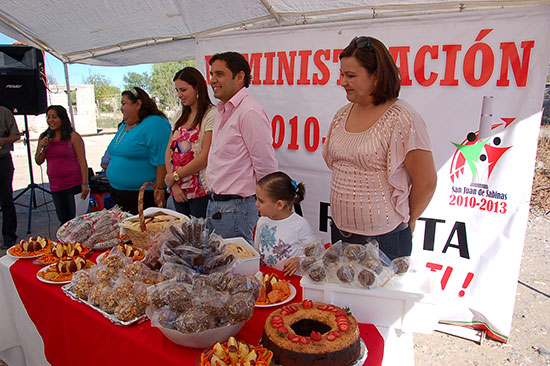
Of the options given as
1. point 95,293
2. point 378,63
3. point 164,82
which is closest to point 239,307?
point 95,293

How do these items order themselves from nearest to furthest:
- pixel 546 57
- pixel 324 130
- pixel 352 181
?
pixel 352 181
pixel 546 57
pixel 324 130

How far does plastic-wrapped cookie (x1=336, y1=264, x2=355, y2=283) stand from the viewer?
4.31 ft

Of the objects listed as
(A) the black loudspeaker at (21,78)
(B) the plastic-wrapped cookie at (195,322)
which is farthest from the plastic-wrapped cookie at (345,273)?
(A) the black loudspeaker at (21,78)

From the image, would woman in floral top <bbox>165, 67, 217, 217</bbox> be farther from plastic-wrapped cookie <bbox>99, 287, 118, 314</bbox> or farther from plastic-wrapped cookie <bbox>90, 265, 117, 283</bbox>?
plastic-wrapped cookie <bbox>99, 287, 118, 314</bbox>

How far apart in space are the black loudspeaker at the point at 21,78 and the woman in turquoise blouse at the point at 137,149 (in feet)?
10.0

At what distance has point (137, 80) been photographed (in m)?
44.5

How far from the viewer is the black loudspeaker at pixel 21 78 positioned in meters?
5.12

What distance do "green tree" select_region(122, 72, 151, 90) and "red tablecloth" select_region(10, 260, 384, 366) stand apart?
43.4 m

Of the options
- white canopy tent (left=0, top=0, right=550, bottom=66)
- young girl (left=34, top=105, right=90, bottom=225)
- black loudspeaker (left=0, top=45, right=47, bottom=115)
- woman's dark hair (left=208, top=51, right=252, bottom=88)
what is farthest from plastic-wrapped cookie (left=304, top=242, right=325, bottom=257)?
black loudspeaker (left=0, top=45, right=47, bottom=115)

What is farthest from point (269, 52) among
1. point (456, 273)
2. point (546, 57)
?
point (456, 273)

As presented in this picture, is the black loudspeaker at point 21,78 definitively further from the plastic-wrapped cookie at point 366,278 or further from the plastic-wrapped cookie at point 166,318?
the plastic-wrapped cookie at point 366,278

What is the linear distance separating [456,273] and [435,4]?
1.88 m

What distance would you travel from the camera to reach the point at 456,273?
9.17 ft

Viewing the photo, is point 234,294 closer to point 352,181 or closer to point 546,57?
point 352,181
